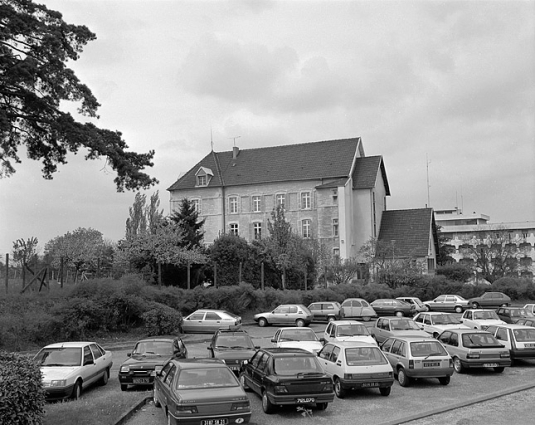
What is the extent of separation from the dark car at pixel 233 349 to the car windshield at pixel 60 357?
4.23 metres

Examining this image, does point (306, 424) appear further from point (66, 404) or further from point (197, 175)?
point (197, 175)

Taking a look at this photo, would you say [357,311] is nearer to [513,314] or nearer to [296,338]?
[513,314]

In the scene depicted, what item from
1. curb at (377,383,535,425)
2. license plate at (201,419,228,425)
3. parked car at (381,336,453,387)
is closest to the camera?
license plate at (201,419,228,425)

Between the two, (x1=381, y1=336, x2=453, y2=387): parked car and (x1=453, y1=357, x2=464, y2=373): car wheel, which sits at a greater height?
(x1=381, y1=336, x2=453, y2=387): parked car

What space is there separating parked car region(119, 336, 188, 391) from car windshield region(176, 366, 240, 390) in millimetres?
4761

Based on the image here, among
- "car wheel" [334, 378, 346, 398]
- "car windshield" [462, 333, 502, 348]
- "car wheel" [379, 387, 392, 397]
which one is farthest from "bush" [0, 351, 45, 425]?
"car windshield" [462, 333, 502, 348]

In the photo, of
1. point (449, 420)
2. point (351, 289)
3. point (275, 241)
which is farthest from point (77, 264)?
point (449, 420)

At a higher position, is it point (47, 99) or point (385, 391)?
point (47, 99)

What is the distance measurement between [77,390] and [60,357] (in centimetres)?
141

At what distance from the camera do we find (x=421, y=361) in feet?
55.7

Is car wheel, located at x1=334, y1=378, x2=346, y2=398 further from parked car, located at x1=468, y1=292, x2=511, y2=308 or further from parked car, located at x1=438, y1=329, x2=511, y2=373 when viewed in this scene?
parked car, located at x1=468, y1=292, x2=511, y2=308

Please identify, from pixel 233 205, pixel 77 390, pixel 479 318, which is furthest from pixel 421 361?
pixel 233 205

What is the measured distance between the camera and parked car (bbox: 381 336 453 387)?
55.5ft

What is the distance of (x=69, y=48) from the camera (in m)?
26.4
